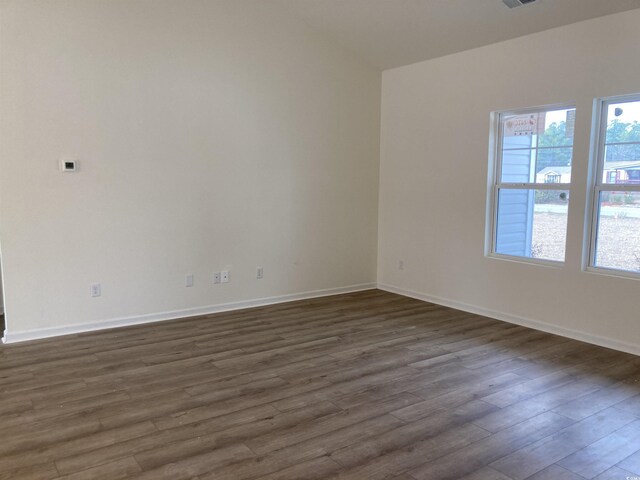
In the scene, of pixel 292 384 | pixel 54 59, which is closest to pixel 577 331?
pixel 292 384

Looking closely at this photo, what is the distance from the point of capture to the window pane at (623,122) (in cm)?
393

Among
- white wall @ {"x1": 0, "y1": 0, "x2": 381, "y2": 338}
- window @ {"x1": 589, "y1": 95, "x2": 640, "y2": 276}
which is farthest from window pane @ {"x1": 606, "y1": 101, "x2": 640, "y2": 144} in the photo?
white wall @ {"x1": 0, "y1": 0, "x2": 381, "y2": 338}

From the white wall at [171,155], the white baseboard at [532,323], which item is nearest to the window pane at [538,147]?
the white baseboard at [532,323]

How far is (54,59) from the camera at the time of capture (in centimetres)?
407

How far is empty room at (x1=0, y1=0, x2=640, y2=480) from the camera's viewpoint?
271 cm

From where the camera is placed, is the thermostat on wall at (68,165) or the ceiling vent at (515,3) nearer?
the ceiling vent at (515,3)

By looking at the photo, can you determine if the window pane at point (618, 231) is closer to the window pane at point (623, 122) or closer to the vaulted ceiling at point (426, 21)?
the window pane at point (623, 122)

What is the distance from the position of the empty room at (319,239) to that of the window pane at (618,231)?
2 cm

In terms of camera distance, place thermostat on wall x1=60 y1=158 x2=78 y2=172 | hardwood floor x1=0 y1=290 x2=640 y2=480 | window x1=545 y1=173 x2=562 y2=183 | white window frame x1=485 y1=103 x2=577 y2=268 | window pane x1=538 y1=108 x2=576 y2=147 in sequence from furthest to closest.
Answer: white window frame x1=485 y1=103 x2=577 y2=268, window x1=545 y1=173 x2=562 y2=183, window pane x1=538 y1=108 x2=576 y2=147, thermostat on wall x1=60 y1=158 x2=78 y2=172, hardwood floor x1=0 y1=290 x2=640 y2=480

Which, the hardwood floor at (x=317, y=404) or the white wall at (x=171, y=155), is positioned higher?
the white wall at (x=171, y=155)

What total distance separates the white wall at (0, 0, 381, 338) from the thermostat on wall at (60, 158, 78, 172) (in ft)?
0.18

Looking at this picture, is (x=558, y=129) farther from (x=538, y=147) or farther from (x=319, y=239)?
(x=319, y=239)

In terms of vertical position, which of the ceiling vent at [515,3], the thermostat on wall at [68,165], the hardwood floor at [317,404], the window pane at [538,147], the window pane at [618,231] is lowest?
the hardwood floor at [317,404]

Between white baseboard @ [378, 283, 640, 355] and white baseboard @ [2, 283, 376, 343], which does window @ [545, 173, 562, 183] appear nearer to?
white baseboard @ [378, 283, 640, 355]
